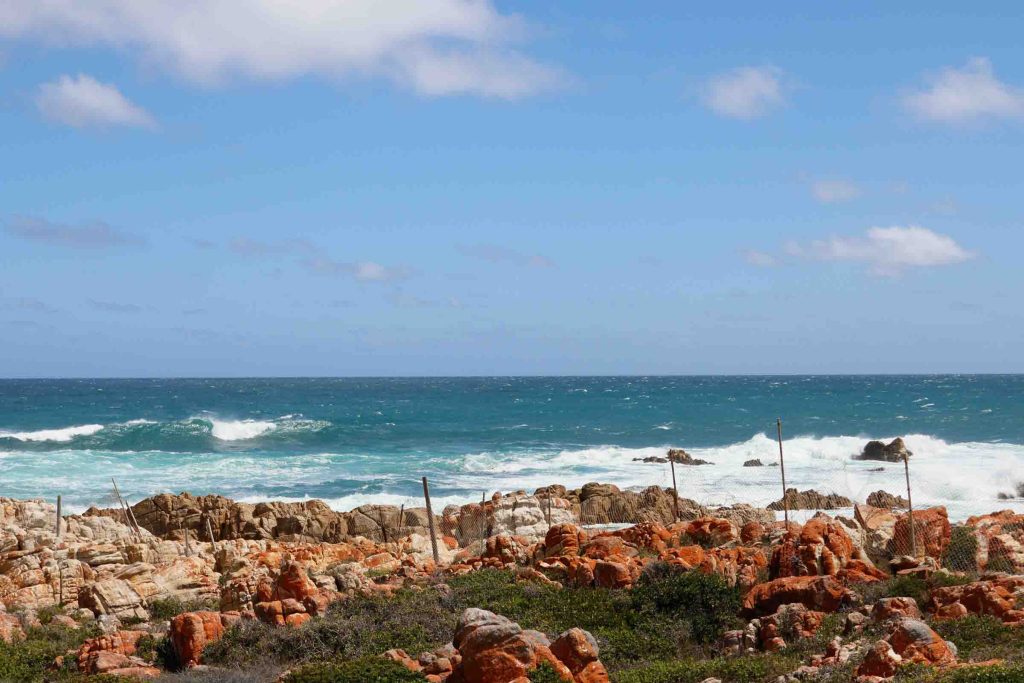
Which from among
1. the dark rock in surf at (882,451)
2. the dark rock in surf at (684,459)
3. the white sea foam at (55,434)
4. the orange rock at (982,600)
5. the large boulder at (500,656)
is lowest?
the dark rock in surf at (882,451)

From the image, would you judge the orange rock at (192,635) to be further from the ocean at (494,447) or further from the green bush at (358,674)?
the ocean at (494,447)

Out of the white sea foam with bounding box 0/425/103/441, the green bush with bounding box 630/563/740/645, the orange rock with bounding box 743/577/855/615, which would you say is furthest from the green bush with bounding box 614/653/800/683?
the white sea foam with bounding box 0/425/103/441

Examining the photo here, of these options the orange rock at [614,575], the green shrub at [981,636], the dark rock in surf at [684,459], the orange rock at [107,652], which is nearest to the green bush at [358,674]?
the orange rock at [107,652]

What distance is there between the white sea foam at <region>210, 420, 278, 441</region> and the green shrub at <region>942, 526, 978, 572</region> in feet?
178

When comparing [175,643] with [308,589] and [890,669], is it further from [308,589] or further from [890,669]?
[890,669]

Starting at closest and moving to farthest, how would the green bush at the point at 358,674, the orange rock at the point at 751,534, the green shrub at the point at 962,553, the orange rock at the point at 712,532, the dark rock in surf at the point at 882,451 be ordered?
the green bush at the point at 358,674, the green shrub at the point at 962,553, the orange rock at the point at 751,534, the orange rock at the point at 712,532, the dark rock in surf at the point at 882,451

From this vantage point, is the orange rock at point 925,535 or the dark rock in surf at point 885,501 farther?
the dark rock in surf at point 885,501

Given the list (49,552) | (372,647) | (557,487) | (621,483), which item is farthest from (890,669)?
(621,483)

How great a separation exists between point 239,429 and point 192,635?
60.7 meters

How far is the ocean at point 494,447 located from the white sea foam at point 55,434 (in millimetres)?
331

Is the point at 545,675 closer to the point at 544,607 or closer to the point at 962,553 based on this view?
the point at 544,607

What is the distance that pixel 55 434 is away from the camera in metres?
72.1

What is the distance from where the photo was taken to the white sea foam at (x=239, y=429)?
6949 centimetres

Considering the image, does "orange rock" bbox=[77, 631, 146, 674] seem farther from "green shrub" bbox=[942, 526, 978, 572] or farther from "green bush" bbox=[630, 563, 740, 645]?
"green shrub" bbox=[942, 526, 978, 572]
